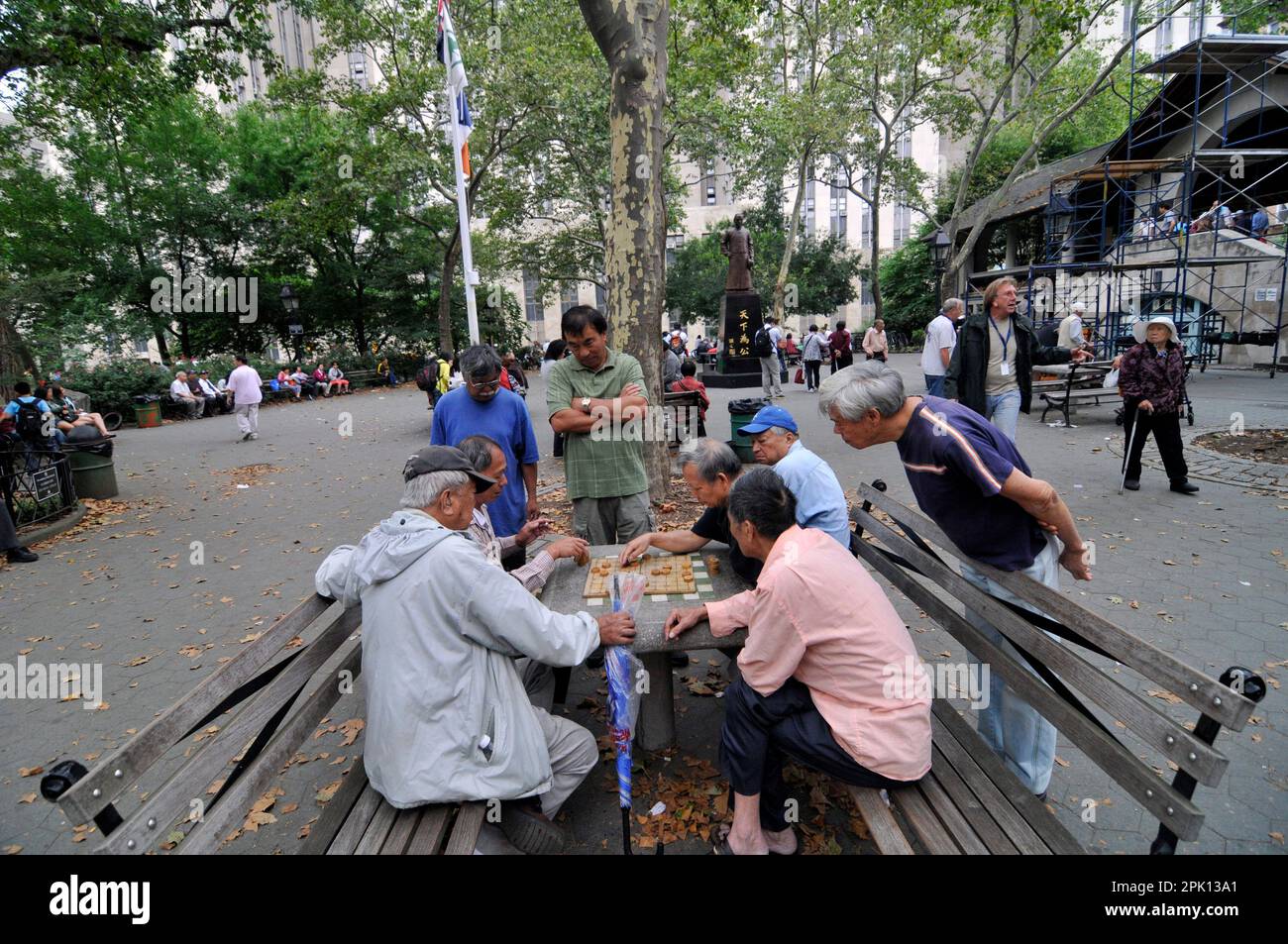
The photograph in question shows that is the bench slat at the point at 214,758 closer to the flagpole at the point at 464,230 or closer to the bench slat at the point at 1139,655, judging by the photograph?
the bench slat at the point at 1139,655

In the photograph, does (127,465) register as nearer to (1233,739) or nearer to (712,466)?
(712,466)

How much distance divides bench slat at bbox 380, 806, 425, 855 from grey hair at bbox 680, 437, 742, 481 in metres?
1.80

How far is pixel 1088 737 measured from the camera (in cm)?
207

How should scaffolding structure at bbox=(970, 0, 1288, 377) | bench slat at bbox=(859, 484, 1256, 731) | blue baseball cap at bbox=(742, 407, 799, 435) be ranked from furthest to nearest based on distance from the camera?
1. scaffolding structure at bbox=(970, 0, 1288, 377)
2. blue baseball cap at bbox=(742, 407, 799, 435)
3. bench slat at bbox=(859, 484, 1256, 731)

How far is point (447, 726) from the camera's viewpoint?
7.35 ft

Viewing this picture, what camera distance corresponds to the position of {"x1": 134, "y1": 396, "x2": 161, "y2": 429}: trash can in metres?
Answer: 19.7

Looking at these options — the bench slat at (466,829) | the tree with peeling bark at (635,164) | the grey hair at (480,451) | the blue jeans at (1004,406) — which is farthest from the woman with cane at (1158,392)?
the bench slat at (466,829)

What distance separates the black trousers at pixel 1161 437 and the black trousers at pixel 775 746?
6.50m

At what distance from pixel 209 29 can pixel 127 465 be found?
25.8 feet

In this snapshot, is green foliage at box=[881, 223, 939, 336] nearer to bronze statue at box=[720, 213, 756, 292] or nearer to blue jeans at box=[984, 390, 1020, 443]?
bronze statue at box=[720, 213, 756, 292]

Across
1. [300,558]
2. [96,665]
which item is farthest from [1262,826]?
[300,558]

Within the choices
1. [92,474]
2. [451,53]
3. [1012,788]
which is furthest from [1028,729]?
[92,474]

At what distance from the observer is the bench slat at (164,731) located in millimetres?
1699

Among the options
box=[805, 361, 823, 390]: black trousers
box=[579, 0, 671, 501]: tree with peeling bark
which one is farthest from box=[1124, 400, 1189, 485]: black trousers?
box=[805, 361, 823, 390]: black trousers
